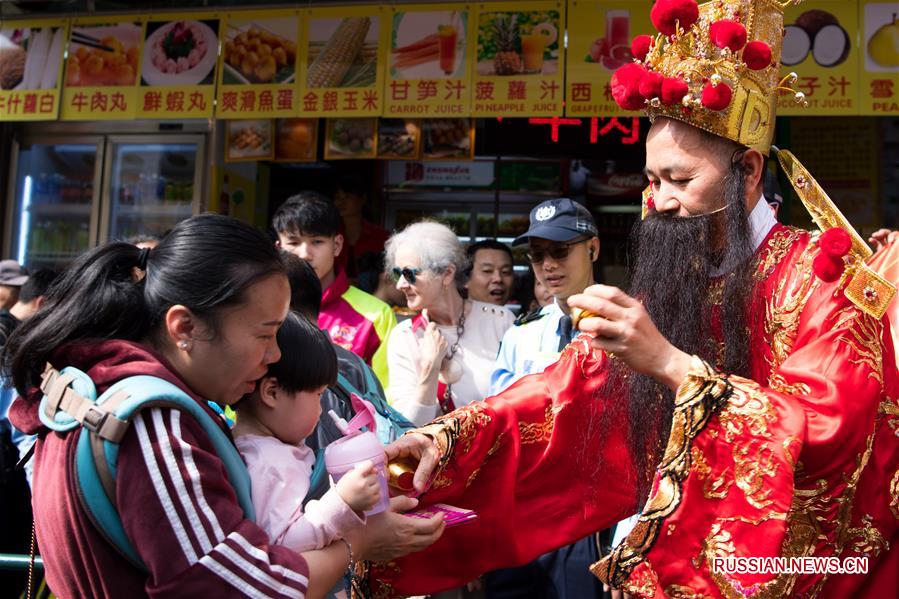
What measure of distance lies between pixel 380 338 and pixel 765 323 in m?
2.26

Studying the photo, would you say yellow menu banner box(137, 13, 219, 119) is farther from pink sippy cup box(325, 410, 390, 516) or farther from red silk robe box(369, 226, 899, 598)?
pink sippy cup box(325, 410, 390, 516)

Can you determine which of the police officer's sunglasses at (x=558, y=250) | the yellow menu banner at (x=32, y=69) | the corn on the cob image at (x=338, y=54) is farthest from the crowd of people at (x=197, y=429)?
the yellow menu banner at (x=32, y=69)

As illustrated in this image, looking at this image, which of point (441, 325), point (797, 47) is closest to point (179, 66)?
point (441, 325)

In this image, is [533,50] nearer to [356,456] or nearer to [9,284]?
[9,284]

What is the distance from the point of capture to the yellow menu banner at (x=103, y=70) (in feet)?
19.2

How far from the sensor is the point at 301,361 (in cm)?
200

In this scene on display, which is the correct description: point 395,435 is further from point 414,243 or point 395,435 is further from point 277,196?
point 277,196

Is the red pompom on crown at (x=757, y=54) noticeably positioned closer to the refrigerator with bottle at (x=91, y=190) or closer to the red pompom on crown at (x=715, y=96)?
the red pompom on crown at (x=715, y=96)

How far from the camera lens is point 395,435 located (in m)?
2.70

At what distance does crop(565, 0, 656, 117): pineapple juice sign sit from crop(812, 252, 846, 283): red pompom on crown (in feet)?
11.3

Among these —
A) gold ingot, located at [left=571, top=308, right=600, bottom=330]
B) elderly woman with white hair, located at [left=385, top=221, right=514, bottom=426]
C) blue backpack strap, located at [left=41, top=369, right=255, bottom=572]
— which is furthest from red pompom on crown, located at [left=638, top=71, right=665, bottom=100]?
elderly woman with white hair, located at [left=385, top=221, right=514, bottom=426]

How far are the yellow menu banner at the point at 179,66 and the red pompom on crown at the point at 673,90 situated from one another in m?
4.23

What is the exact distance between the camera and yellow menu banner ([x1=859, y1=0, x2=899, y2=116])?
491 cm

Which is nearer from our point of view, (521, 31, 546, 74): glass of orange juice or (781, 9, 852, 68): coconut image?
(781, 9, 852, 68): coconut image
